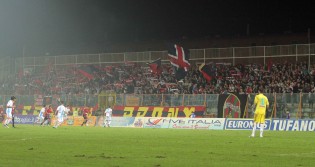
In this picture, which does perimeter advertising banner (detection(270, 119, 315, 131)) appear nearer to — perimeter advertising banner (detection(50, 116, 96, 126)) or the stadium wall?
the stadium wall

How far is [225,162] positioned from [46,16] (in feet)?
194

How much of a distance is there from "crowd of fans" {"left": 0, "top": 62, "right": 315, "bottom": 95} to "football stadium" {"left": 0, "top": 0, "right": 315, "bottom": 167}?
0.40 feet

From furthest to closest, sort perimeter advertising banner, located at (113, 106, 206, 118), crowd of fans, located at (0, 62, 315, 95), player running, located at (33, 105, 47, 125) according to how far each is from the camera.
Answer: player running, located at (33, 105, 47, 125) < crowd of fans, located at (0, 62, 315, 95) < perimeter advertising banner, located at (113, 106, 206, 118)

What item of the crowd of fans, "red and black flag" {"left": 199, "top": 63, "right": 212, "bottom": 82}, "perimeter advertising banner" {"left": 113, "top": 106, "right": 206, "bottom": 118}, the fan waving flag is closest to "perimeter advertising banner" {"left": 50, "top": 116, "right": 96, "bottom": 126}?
"perimeter advertising banner" {"left": 113, "top": 106, "right": 206, "bottom": 118}

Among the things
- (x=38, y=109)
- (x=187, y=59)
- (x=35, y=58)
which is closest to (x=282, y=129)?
(x=187, y=59)

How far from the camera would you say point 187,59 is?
66312 mm

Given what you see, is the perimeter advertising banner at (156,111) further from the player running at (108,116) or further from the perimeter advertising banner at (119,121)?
the player running at (108,116)

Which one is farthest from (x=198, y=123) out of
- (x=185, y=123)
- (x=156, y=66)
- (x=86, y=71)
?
(x=86, y=71)

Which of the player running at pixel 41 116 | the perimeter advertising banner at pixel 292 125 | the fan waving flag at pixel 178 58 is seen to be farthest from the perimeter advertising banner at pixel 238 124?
the fan waving flag at pixel 178 58

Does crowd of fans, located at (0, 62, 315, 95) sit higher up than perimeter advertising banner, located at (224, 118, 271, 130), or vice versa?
crowd of fans, located at (0, 62, 315, 95)

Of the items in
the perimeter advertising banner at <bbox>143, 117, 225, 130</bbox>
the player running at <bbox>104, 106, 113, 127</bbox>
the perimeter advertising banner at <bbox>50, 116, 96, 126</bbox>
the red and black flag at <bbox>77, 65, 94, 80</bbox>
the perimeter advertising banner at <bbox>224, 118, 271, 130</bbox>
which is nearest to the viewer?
the perimeter advertising banner at <bbox>224, 118, 271, 130</bbox>

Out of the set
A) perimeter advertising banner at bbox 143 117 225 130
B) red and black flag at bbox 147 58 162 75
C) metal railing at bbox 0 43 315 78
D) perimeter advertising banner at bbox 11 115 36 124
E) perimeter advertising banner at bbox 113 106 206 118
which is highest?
metal railing at bbox 0 43 315 78

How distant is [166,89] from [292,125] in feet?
68.6

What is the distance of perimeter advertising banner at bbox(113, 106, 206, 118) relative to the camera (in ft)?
175
